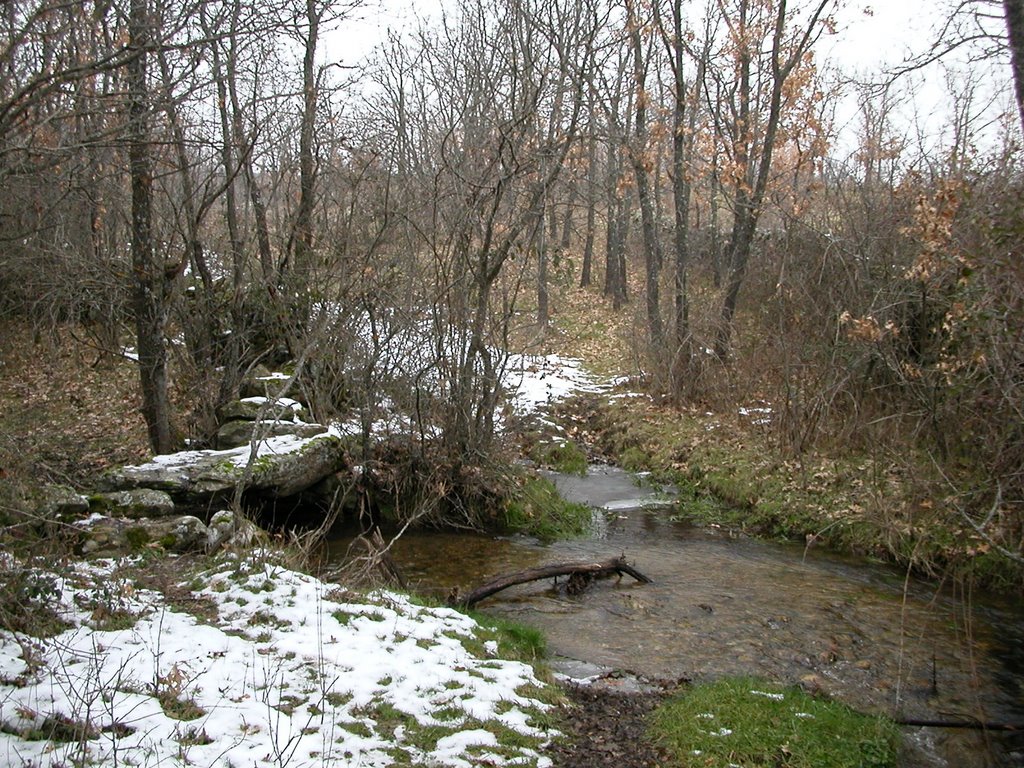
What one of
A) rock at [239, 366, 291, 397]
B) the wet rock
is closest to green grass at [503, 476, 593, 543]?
rock at [239, 366, 291, 397]

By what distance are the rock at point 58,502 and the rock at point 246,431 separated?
3048 mm

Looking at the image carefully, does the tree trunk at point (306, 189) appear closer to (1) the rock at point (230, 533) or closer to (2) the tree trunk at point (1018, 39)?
(1) the rock at point (230, 533)

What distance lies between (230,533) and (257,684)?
10.6 ft

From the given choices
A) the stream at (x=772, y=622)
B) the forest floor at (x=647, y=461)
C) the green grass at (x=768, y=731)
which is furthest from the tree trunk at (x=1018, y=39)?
the green grass at (x=768, y=731)

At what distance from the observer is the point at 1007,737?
5.91m

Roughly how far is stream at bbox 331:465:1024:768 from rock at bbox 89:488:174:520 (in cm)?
222

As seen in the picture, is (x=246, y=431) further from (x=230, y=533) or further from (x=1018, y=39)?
(x=1018, y=39)

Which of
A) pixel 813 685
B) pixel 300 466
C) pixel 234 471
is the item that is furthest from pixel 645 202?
pixel 813 685

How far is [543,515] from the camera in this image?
11180 mm

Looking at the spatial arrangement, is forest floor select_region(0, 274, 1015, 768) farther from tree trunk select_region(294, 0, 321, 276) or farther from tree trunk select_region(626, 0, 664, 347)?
tree trunk select_region(294, 0, 321, 276)

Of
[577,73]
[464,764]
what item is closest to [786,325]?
[577,73]

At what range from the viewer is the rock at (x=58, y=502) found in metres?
6.89

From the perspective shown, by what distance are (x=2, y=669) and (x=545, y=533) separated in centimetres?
727

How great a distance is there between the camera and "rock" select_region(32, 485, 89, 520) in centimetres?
689
